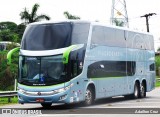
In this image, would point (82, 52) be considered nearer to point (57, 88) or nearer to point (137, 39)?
point (57, 88)

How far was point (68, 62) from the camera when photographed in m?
19.2

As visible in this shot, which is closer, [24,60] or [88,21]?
[24,60]

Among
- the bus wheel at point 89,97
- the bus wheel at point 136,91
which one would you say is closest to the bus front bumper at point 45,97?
the bus wheel at point 89,97

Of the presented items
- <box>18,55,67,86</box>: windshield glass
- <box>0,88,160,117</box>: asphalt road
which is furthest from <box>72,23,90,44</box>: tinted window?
<box>0,88,160,117</box>: asphalt road

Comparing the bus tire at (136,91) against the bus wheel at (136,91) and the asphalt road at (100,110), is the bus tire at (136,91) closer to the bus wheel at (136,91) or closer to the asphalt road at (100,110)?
the bus wheel at (136,91)

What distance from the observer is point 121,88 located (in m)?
24.7

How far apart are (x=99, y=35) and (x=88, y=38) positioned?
1.27 m

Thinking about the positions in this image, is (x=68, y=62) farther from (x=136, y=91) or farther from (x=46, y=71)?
(x=136, y=91)

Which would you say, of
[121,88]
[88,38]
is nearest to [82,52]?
[88,38]

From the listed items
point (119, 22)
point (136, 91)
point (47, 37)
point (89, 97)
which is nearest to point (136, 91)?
point (136, 91)

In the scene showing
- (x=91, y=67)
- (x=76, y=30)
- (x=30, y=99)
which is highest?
(x=76, y=30)

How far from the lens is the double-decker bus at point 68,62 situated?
19.0 m

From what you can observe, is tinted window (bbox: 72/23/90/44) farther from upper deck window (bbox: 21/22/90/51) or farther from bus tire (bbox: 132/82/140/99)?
bus tire (bbox: 132/82/140/99)

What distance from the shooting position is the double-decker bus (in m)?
19.0
